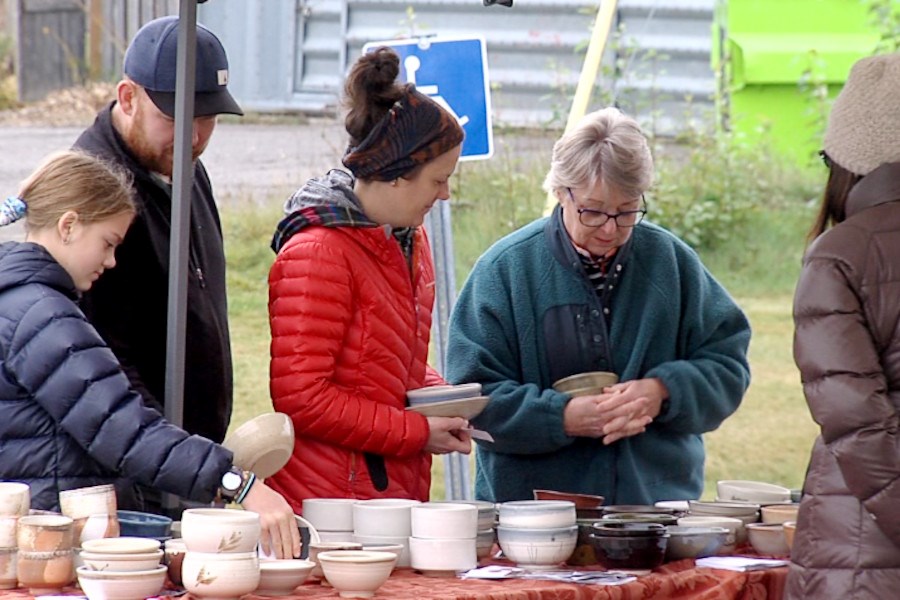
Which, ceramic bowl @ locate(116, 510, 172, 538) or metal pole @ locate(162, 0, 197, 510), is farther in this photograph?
metal pole @ locate(162, 0, 197, 510)

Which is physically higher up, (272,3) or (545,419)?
(272,3)

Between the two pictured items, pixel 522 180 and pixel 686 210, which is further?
pixel 686 210

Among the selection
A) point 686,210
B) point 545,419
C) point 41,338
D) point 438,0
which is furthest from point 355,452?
point 686,210

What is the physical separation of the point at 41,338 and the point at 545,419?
120 centimetres

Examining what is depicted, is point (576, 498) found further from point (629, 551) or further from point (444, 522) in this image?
point (444, 522)

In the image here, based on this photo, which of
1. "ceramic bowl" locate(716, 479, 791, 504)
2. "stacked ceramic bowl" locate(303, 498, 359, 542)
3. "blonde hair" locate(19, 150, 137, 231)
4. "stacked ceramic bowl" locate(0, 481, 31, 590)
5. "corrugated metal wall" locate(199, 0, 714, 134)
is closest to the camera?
"stacked ceramic bowl" locate(0, 481, 31, 590)

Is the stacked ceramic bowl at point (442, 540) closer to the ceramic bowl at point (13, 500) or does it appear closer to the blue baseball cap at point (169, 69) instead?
the ceramic bowl at point (13, 500)

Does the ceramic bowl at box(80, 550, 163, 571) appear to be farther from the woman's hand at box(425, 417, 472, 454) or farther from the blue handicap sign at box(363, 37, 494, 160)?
the blue handicap sign at box(363, 37, 494, 160)

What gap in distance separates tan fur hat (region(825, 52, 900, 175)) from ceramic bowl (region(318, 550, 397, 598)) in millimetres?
991

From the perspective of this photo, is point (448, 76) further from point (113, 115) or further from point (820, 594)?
point (820, 594)

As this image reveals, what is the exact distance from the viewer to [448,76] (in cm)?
393

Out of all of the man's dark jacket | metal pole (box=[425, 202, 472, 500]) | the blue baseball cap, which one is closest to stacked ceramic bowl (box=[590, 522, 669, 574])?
the man's dark jacket

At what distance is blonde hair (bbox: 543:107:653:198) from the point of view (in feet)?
10.6

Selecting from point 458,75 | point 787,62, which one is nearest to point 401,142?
point 458,75
